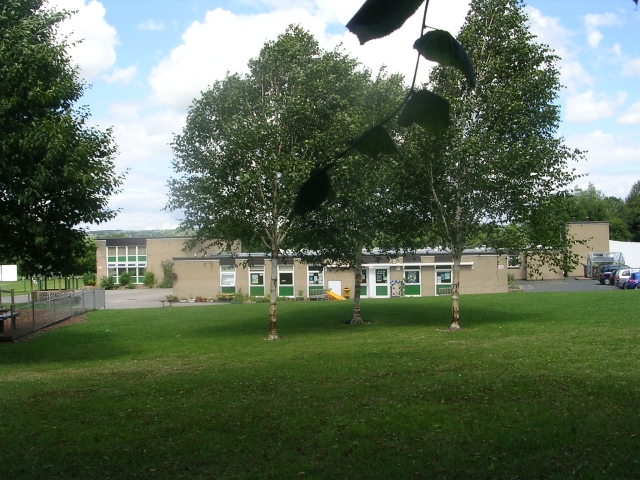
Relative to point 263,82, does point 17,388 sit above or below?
below

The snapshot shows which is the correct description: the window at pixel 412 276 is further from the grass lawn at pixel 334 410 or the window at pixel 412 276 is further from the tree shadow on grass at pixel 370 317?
the grass lawn at pixel 334 410

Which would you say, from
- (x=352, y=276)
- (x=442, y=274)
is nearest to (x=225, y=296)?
(x=352, y=276)

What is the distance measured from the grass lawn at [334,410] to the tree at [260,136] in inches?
166

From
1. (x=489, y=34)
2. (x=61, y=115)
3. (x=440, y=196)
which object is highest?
(x=489, y=34)

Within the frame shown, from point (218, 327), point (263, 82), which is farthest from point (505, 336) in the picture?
point (218, 327)

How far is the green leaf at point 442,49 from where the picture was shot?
4.55ft

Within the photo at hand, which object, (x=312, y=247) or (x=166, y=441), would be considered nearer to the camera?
(x=166, y=441)

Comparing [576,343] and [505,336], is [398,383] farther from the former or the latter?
[505,336]

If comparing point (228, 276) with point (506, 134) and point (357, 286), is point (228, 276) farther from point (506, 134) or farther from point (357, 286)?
point (506, 134)

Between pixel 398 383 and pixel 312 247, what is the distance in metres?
12.6

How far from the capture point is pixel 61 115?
1552 cm

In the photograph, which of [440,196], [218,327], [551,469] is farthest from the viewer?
[218,327]

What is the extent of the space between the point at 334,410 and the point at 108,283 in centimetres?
6180

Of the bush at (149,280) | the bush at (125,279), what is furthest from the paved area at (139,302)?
the bush at (125,279)
